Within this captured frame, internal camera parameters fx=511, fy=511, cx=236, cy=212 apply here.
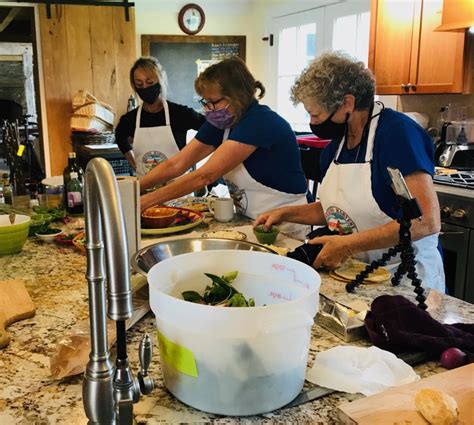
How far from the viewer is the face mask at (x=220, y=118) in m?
2.29

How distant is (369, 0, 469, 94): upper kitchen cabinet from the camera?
300 cm

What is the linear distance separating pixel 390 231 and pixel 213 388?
2.95ft

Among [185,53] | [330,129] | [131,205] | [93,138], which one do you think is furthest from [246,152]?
[185,53]

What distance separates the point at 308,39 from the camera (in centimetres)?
462

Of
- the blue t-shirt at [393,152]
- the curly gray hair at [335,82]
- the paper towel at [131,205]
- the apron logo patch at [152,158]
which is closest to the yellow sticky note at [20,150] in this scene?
the apron logo patch at [152,158]

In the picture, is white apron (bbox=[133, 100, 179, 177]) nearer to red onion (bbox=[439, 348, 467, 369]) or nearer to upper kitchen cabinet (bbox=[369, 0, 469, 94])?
upper kitchen cabinet (bbox=[369, 0, 469, 94])

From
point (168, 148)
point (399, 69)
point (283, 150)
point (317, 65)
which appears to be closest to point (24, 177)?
point (168, 148)

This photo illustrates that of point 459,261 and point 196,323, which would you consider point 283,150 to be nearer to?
point 459,261

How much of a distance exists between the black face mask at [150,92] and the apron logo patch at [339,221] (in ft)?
5.03

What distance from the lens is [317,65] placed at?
168cm

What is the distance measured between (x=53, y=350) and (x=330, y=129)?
1187 millimetres

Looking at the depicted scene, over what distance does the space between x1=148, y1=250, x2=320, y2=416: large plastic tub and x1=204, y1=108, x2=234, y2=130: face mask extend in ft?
4.96

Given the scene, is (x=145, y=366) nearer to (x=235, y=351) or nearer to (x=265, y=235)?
(x=235, y=351)

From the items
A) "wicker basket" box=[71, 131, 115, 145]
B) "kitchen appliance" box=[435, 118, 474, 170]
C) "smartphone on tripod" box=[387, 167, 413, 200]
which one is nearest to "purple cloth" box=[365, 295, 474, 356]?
"smartphone on tripod" box=[387, 167, 413, 200]
